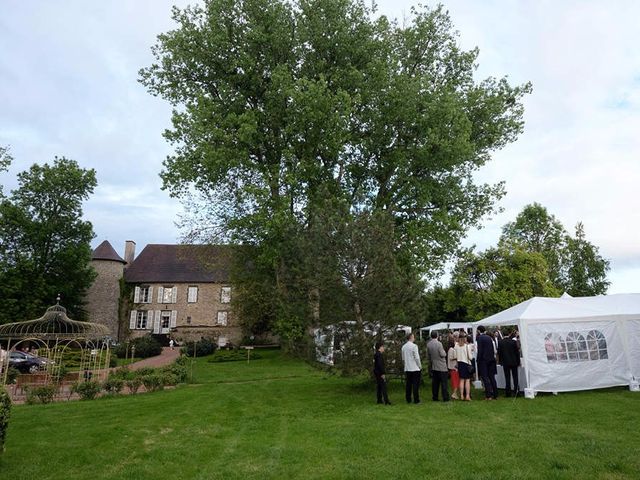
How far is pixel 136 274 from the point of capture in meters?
47.3

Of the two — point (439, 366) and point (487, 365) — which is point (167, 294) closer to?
point (439, 366)

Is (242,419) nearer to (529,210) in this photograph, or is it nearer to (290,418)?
(290,418)

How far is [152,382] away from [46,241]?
1193 inches

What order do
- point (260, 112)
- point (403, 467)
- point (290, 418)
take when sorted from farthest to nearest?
point (260, 112), point (290, 418), point (403, 467)

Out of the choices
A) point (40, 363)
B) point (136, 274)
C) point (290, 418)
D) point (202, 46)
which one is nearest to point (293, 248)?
point (290, 418)

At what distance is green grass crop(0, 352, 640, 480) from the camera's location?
6.20 metres

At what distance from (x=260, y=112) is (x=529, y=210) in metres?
34.2

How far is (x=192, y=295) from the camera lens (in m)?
46.8

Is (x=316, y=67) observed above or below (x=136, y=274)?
above

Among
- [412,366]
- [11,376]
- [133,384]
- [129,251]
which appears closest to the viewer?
[412,366]

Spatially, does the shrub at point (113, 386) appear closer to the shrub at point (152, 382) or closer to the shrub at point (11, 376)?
the shrub at point (152, 382)

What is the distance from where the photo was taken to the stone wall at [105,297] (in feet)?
148

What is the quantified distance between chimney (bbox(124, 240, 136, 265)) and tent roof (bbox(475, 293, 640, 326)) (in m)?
43.5

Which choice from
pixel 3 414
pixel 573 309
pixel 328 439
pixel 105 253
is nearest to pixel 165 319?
pixel 105 253
